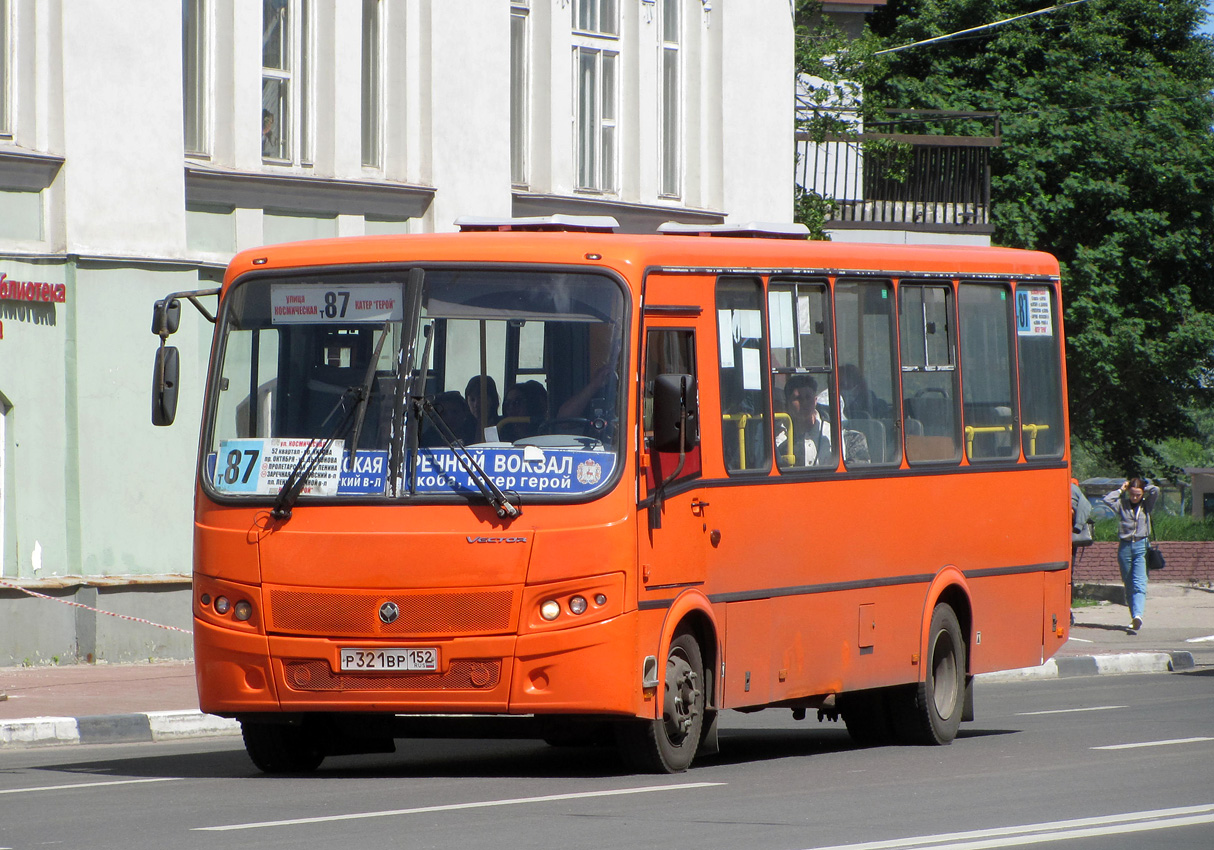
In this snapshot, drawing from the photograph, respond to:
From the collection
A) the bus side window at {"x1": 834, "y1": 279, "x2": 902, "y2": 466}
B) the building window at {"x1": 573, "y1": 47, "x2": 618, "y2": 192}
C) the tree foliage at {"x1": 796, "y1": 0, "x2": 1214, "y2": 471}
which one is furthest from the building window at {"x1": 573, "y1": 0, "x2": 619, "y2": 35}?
the tree foliage at {"x1": 796, "y1": 0, "x2": 1214, "y2": 471}

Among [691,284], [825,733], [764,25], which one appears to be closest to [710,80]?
[764,25]

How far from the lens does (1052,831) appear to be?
8.74 m

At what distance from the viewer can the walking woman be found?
25250mm

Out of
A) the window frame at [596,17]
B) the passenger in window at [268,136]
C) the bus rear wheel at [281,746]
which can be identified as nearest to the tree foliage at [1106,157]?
the window frame at [596,17]

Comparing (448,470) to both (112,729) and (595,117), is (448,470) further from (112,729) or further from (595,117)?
(595,117)

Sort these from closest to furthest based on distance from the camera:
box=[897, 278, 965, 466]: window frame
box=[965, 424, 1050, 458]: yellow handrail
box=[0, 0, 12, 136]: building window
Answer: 1. box=[897, 278, 965, 466]: window frame
2. box=[965, 424, 1050, 458]: yellow handrail
3. box=[0, 0, 12, 136]: building window

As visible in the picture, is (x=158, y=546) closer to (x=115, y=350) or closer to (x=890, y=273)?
(x=115, y=350)

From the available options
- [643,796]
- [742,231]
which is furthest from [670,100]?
[643,796]

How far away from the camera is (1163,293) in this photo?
41.4 meters

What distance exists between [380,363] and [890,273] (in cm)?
365

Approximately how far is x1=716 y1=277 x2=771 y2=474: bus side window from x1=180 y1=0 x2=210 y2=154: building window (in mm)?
9463

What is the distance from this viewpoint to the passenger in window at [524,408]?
35.4ft

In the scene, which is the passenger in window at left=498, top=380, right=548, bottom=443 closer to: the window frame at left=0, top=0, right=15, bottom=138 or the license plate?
the license plate

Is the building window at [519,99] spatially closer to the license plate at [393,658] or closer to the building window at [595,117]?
the building window at [595,117]
